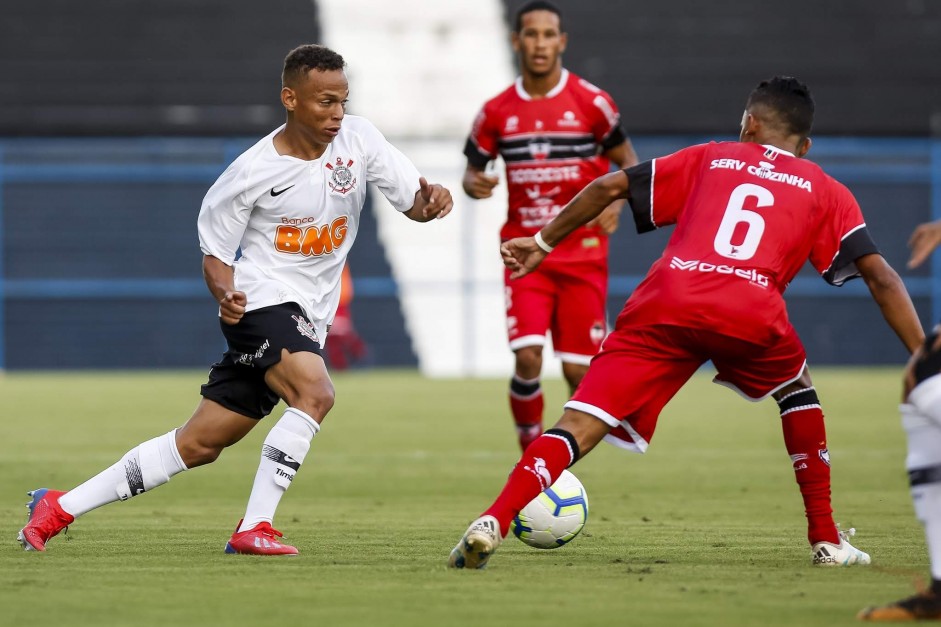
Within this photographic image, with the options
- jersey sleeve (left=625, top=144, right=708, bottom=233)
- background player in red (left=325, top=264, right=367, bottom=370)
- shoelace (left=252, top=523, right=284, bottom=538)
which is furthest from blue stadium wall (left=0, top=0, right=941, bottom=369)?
jersey sleeve (left=625, top=144, right=708, bottom=233)

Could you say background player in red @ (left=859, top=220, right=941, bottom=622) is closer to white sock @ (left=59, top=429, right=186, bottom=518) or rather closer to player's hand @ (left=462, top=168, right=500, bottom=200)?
white sock @ (left=59, top=429, right=186, bottom=518)

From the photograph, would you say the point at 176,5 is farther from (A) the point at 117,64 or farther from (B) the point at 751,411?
(B) the point at 751,411

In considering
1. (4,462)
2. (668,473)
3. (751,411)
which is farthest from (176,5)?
(668,473)

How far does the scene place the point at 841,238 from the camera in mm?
5266

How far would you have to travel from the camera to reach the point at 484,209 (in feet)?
78.9

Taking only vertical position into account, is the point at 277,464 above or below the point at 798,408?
below

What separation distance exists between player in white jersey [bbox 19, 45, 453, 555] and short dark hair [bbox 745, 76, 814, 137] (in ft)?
4.64

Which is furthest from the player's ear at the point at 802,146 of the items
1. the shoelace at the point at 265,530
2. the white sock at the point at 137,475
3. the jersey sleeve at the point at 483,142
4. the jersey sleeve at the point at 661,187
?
the jersey sleeve at the point at 483,142

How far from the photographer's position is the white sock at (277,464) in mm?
5727

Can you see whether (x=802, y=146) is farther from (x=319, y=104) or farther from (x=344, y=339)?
(x=344, y=339)

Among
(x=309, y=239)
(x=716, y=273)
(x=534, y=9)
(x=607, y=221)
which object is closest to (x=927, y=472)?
(x=716, y=273)

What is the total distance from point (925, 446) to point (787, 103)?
5.48 feet

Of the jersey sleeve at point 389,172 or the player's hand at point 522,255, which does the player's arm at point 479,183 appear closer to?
the jersey sleeve at point 389,172

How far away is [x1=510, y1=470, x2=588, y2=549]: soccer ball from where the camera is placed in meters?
5.72
